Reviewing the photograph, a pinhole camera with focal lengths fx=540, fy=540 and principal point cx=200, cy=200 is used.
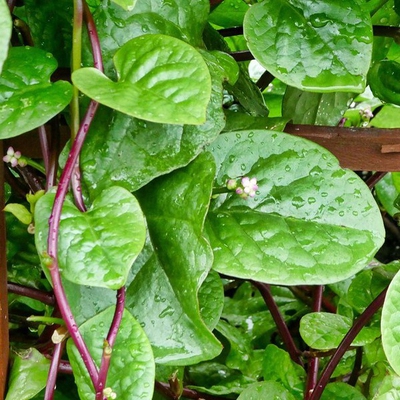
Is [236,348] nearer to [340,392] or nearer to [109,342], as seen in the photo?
[340,392]

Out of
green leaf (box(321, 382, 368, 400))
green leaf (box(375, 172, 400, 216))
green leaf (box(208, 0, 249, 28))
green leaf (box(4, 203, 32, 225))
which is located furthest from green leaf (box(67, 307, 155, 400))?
green leaf (box(375, 172, 400, 216))

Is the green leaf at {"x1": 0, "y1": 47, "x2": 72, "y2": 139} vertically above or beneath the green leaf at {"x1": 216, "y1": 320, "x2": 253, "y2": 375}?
above

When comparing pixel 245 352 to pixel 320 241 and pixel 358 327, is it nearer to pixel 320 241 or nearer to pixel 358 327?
pixel 358 327

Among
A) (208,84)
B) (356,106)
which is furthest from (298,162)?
(356,106)

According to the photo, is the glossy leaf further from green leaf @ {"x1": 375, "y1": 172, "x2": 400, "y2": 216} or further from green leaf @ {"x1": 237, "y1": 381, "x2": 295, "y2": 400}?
green leaf @ {"x1": 375, "y1": 172, "x2": 400, "y2": 216}

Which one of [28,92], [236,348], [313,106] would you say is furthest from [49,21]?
[236,348]
